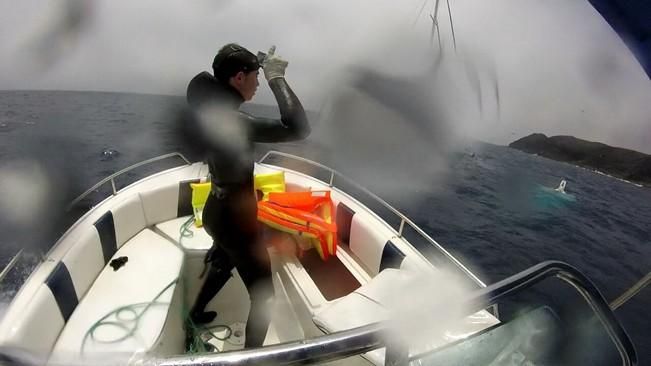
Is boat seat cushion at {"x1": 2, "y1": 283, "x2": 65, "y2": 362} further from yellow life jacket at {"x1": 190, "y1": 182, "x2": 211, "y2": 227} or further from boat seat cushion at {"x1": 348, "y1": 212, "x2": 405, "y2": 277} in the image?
boat seat cushion at {"x1": 348, "y1": 212, "x2": 405, "y2": 277}

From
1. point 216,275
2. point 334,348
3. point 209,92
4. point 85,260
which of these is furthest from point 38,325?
point 334,348

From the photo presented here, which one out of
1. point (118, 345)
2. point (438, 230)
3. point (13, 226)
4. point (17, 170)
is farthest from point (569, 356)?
point (17, 170)

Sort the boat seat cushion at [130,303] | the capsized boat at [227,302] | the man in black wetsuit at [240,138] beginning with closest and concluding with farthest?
the capsized boat at [227,302]
the man in black wetsuit at [240,138]
the boat seat cushion at [130,303]

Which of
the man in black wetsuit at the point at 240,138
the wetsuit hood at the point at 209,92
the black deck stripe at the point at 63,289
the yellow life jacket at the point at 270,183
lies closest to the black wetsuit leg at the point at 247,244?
the man in black wetsuit at the point at 240,138

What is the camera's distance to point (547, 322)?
1.95m

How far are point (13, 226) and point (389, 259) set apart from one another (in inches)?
702

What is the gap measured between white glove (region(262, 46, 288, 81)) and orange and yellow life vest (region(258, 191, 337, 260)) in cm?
189

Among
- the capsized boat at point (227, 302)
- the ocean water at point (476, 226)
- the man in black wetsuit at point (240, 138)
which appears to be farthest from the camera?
the ocean water at point (476, 226)

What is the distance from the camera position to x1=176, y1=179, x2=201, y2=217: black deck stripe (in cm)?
521

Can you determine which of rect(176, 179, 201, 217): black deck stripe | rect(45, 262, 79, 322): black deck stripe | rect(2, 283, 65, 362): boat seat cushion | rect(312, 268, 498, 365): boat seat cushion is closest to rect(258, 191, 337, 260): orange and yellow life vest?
rect(312, 268, 498, 365): boat seat cushion

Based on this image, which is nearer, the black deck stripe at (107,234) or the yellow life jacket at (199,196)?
the black deck stripe at (107,234)

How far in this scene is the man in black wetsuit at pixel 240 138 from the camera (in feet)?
8.63

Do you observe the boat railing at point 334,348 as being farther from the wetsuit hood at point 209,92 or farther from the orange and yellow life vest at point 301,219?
the orange and yellow life vest at point 301,219

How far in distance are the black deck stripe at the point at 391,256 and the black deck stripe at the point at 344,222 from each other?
0.83m
